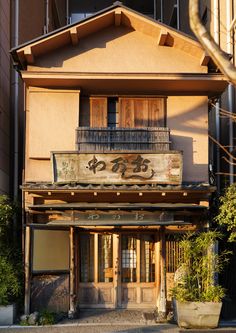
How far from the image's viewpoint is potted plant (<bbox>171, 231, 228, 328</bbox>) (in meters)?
12.9

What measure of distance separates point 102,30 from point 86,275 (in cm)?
704

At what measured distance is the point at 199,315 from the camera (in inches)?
509

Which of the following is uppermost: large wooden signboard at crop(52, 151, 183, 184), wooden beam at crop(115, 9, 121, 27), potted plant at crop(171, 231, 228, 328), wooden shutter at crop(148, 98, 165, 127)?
wooden beam at crop(115, 9, 121, 27)

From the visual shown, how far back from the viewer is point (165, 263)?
567 inches

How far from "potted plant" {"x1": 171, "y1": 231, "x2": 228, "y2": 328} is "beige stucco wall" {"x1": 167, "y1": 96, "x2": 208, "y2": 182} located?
1.90m

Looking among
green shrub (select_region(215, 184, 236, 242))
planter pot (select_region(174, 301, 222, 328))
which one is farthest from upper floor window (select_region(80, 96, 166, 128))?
planter pot (select_region(174, 301, 222, 328))

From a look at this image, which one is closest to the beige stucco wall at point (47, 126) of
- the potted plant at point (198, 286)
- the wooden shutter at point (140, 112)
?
the wooden shutter at point (140, 112)

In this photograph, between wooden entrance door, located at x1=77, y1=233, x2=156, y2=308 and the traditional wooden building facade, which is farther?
wooden entrance door, located at x1=77, y1=233, x2=156, y2=308

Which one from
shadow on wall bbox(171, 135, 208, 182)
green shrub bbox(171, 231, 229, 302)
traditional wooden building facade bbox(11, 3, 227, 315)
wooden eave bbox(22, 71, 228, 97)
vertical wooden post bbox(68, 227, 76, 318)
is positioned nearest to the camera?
green shrub bbox(171, 231, 229, 302)

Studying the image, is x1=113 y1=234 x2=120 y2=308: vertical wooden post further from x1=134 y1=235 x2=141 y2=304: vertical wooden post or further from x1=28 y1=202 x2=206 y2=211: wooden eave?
x1=28 y1=202 x2=206 y2=211: wooden eave

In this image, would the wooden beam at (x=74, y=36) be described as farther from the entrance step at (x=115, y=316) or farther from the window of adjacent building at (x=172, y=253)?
the entrance step at (x=115, y=316)

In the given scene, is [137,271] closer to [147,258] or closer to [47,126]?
[147,258]

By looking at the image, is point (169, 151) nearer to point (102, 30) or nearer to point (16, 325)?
point (102, 30)

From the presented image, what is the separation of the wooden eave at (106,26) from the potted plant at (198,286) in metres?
5.04
